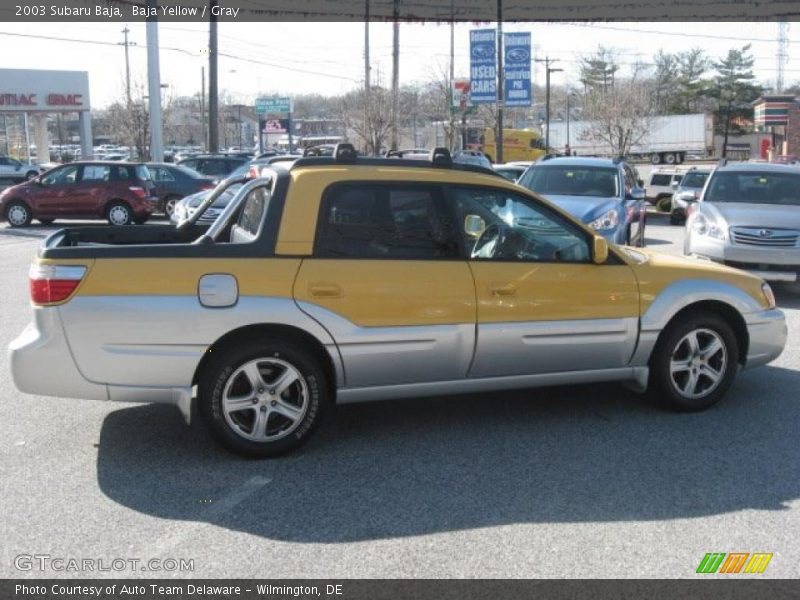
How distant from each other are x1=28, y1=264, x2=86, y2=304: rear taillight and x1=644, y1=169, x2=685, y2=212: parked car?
26340 millimetres

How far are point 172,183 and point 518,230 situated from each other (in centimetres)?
1845

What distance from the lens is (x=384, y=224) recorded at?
17.0ft

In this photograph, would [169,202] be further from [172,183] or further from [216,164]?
[216,164]

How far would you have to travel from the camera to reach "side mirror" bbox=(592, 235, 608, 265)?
5.49 meters

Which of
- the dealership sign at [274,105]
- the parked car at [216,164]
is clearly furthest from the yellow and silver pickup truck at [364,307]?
Answer: the dealership sign at [274,105]

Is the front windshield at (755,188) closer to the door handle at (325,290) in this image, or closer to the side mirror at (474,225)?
the side mirror at (474,225)

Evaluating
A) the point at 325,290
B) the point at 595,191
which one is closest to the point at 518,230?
the point at 325,290

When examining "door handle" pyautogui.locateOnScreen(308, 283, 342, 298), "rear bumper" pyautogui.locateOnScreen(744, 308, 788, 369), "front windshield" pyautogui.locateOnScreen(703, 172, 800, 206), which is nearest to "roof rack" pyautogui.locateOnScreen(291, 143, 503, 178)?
"door handle" pyautogui.locateOnScreen(308, 283, 342, 298)
